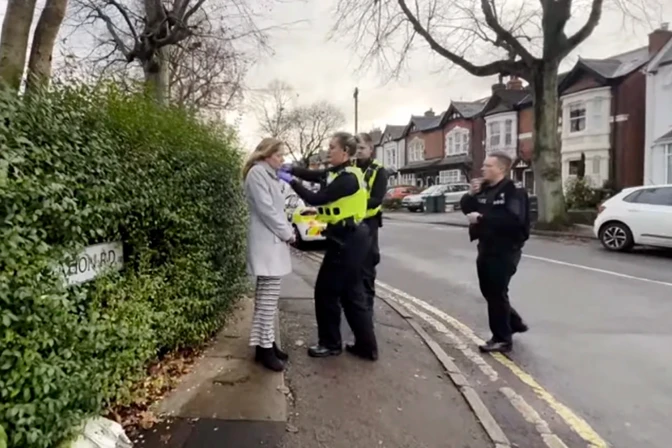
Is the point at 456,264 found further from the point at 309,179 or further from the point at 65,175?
the point at 65,175

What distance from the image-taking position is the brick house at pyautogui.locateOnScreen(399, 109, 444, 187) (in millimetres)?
49500

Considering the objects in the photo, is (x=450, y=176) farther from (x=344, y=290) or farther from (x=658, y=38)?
(x=344, y=290)

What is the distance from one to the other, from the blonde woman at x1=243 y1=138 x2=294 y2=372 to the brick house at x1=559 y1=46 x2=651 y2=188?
28.9m

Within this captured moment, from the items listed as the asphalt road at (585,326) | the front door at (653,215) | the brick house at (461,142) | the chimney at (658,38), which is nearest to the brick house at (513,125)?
the brick house at (461,142)

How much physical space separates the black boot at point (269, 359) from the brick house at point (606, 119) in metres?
29.0

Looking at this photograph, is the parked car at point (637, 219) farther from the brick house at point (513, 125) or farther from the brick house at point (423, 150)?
the brick house at point (423, 150)

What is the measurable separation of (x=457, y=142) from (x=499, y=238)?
4291 centimetres

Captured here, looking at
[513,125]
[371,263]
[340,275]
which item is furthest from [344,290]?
[513,125]

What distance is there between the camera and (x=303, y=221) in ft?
43.5

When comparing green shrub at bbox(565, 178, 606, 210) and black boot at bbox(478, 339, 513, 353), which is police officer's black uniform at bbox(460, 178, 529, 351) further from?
green shrub at bbox(565, 178, 606, 210)

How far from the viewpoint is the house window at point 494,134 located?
39.2 meters

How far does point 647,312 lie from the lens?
6.79m

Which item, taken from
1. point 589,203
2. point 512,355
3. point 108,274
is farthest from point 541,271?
point 589,203

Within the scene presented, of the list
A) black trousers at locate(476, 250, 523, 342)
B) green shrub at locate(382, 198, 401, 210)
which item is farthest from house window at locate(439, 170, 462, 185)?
black trousers at locate(476, 250, 523, 342)
